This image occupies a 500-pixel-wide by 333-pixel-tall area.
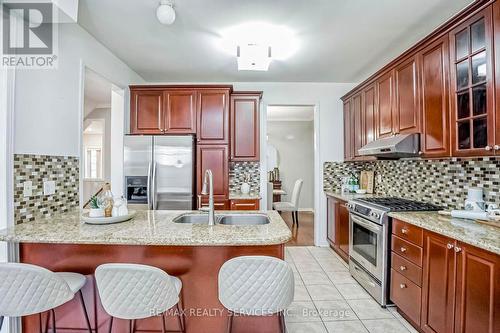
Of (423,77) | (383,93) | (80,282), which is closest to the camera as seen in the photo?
(80,282)

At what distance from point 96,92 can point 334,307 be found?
4.92 metres

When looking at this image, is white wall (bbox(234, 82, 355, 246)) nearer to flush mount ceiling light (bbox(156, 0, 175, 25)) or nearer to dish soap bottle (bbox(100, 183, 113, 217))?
flush mount ceiling light (bbox(156, 0, 175, 25))

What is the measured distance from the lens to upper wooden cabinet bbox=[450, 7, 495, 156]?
173 centimetres

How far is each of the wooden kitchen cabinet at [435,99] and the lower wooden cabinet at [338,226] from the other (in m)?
1.39

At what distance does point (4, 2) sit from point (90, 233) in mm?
1690

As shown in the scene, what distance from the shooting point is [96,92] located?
470 cm

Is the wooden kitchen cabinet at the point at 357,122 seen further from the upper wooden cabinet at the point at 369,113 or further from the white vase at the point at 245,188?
the white vase at the point at 245,188

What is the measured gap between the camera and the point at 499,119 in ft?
5.43

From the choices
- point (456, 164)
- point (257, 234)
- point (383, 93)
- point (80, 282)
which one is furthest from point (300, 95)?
point (80, 282)

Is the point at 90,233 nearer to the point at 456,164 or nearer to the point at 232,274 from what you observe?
the point at 232,274

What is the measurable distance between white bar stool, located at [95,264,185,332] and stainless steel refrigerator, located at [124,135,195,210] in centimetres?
205

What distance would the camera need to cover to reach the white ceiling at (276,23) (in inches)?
85.8

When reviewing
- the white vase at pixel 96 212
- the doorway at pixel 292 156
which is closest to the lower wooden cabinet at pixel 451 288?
the white vase at pixel 96 212

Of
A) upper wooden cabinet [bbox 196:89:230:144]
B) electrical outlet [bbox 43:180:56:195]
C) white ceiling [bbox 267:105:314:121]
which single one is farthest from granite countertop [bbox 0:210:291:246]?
white ceiling [bbox 267:105:314:121]
